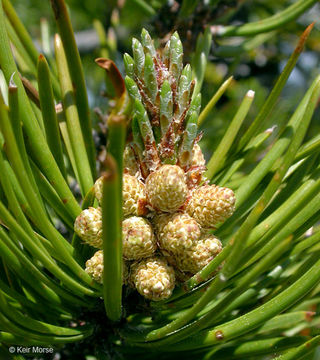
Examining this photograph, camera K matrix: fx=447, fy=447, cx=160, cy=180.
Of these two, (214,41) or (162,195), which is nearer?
(162,195)

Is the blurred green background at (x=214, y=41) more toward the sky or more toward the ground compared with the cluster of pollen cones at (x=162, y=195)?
more toward the sky

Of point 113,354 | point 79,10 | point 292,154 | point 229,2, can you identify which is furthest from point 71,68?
point 79,10

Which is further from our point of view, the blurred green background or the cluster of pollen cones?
the blurred green background

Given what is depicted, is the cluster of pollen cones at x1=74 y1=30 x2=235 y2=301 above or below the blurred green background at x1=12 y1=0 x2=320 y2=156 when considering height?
below

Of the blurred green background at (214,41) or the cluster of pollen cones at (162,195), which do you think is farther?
the blurred green background at (214,41)
